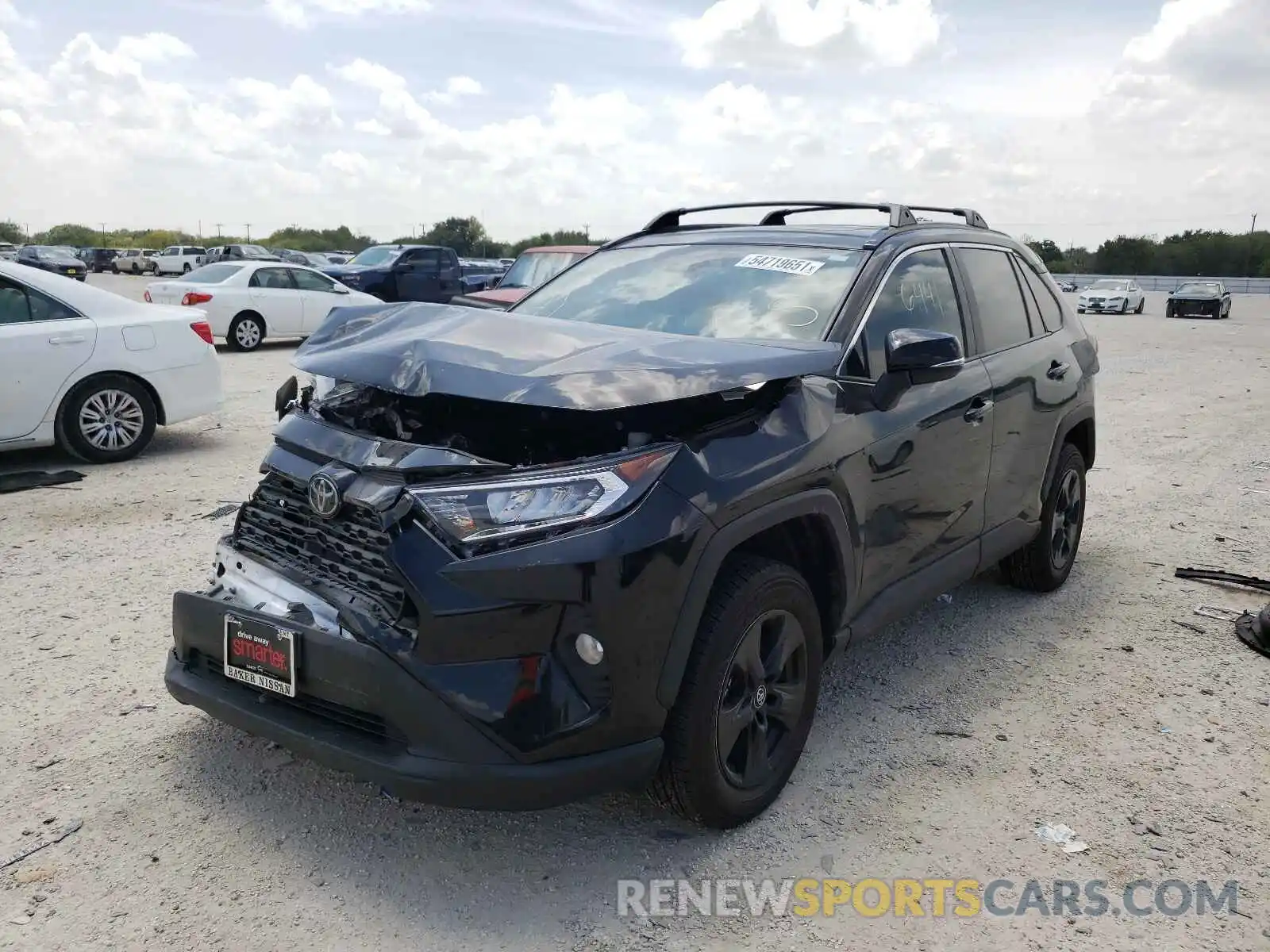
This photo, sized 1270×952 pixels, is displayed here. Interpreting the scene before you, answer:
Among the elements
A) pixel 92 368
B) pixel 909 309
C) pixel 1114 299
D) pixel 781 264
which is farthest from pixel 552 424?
pixel 1114 299

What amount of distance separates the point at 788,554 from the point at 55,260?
47.7 metres

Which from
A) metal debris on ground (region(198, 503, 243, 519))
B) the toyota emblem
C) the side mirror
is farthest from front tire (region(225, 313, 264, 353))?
the side mirror

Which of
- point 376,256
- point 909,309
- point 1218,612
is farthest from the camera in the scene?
point 376,256

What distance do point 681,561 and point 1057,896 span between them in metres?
1.43

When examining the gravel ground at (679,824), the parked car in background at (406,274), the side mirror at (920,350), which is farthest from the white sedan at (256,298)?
the side mirror at (920,350)

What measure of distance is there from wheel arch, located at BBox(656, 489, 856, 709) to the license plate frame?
3.26ft

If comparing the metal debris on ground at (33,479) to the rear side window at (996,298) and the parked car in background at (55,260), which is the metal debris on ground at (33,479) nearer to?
the rear side window at (996,298)

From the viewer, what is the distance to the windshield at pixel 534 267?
15.2 m

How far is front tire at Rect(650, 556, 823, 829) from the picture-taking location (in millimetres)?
2859

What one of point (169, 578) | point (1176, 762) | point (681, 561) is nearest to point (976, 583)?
point (1176, 762)

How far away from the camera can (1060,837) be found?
126 inches

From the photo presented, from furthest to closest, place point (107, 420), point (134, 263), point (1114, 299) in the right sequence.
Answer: point (134, 263), point (1114, 299), point (107, 420)

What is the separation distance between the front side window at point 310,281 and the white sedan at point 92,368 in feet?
30.4

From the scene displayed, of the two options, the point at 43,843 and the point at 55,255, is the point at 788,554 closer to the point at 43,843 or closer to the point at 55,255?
the point at 43,843
